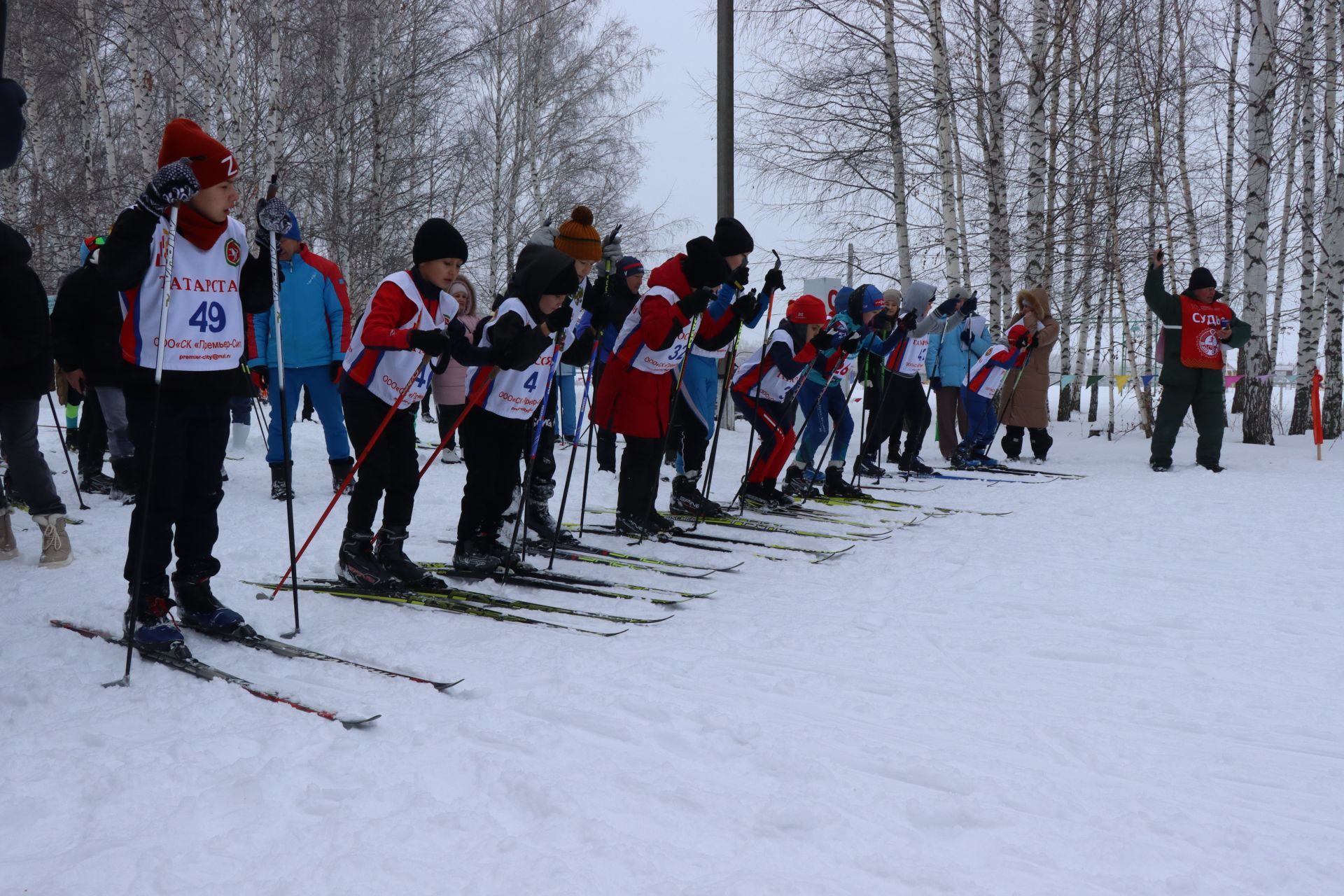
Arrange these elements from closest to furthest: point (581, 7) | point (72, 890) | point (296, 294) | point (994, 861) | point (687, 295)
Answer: point (72, 890), point (994, 861), point (687, 295), point (296, 294), point (581, 7)

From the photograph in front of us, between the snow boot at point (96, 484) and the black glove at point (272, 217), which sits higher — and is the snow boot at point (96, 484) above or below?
below

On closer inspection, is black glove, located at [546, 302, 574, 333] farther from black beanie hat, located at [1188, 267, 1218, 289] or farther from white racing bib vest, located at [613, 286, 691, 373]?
black beanie hat, located at [1188, 267, 1218, 289]

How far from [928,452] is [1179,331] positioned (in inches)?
122

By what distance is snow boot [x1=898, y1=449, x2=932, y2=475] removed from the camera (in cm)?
903

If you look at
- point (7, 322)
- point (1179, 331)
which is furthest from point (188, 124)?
point (1179, 331)

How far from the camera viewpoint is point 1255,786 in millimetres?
2455

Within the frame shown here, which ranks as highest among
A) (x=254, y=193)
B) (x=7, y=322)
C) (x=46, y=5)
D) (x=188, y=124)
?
(x=46, y=5)

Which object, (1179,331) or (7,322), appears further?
(1179,331)

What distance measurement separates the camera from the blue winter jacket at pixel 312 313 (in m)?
6.18

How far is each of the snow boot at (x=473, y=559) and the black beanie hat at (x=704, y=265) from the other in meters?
2.00

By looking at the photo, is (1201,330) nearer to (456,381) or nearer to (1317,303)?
(1317,303)

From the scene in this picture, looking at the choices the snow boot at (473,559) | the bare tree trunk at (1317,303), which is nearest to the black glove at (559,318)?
the snow boot at (473,559)

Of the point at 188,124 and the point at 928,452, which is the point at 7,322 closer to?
the point at 188,124

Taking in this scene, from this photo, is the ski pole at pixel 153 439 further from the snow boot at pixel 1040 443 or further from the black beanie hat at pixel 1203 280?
the snow boot at pixel 1040 443
